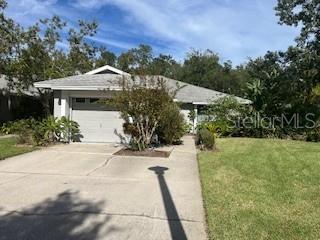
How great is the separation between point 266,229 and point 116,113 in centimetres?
1350

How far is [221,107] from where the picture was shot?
23.2 meters

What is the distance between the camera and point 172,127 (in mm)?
17875

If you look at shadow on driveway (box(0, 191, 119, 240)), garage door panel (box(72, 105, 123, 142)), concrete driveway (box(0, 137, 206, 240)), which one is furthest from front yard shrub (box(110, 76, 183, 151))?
shadow on driveway (box(0, 191, 119, 240))

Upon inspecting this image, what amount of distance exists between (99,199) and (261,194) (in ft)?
10.9

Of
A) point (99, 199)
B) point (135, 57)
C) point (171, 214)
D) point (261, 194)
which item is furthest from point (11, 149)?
point (135, 57)

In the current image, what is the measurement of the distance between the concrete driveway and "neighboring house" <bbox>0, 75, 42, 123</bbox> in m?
16.2

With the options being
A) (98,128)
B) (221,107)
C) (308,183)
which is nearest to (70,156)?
(98,128)

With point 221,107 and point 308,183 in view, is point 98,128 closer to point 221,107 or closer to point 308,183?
point 221,107

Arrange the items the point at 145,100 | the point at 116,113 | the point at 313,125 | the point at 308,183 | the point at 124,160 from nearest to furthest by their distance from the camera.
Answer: the point at 308,183 → the point at 124,160 → the point at 145,100 → the point at 116,113 → the point at 313,125

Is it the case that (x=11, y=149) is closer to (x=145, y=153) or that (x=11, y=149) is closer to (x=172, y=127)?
(x=145, y=153)

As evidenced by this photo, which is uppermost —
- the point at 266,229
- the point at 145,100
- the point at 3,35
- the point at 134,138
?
the point at 3,35

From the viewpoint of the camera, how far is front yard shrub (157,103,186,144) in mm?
17188

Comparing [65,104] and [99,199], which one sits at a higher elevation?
[65,104]

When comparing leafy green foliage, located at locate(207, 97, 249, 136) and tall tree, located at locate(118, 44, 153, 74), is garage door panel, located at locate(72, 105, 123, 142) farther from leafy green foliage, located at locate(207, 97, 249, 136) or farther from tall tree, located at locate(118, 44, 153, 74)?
tall tree, located at locate(118, 44, 153, 74)
